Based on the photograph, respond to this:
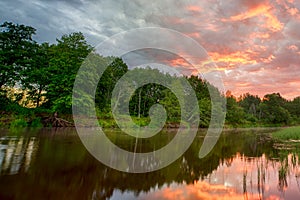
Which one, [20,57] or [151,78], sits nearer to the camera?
[20,57]

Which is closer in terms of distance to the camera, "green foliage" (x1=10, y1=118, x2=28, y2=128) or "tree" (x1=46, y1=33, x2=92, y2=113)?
"green foliage" (x1=10, y1=118, x2=28, y2=128)

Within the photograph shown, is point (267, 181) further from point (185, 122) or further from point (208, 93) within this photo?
point (208, 93)

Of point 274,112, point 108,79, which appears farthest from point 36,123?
point 274,112

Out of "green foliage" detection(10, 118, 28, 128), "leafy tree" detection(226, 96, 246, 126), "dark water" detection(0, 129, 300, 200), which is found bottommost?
"dark water" detection(0, 129, 300, 200)

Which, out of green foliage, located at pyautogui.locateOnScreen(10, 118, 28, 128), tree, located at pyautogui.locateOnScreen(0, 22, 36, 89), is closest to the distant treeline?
tree, located at pyautogui.locateOnScreen(0, 22, 36, 89)

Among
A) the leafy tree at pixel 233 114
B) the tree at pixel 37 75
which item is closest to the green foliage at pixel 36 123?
the tree at pixel 37 75

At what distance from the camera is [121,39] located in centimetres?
1856

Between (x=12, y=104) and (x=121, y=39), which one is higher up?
(x=121, y=39)

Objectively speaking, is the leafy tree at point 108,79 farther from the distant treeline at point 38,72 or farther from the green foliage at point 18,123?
the green foliage at point 18,123

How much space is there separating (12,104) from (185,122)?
29750 mm

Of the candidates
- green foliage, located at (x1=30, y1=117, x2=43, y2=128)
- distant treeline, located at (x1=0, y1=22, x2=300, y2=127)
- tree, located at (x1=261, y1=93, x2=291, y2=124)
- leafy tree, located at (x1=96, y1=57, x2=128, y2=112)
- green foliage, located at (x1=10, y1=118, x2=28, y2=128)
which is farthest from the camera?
tree, located at (x1=261, y1=93, x2=291, y2=124)

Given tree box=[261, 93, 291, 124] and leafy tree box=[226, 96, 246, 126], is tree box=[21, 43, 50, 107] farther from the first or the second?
tree box=[261, 93, 291, 124]

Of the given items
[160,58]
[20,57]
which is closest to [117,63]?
[160,58]

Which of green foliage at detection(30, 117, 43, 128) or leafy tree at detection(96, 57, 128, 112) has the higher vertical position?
leafy tree at detection(96, 57, 128, 112)
